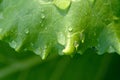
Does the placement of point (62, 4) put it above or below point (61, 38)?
above

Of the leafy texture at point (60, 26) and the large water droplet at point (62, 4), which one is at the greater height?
the large water droplet at point (62, 4)

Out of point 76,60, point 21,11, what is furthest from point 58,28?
point 76,60

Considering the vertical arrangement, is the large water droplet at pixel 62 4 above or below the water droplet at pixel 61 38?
above

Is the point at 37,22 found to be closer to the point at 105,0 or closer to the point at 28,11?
the point at 28,11

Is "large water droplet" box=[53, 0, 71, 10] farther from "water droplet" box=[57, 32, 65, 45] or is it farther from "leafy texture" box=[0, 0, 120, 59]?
"water droplet" box=[57, 32, 65, 45]

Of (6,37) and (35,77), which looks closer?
(6,37)

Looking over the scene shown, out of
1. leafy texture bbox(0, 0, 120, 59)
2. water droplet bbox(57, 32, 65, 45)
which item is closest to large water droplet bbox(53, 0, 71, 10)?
leafy texture bbox(0, 0, 120, 59)

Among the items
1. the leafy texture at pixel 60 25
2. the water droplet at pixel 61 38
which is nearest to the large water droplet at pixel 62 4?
the leafy texture at pixel 60 25

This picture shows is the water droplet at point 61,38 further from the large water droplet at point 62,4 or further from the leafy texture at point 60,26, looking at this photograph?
the large water droplet at point 62,4
